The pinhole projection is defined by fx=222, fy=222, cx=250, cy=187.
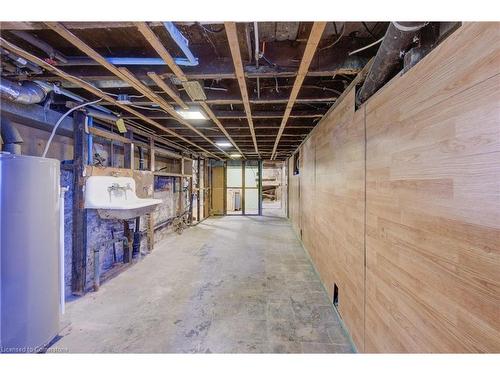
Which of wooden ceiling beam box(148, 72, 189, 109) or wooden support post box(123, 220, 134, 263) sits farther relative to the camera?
wooden support post box(123, 220, 134, 263)

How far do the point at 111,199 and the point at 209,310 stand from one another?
6.17 feet

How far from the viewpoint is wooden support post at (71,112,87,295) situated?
8.40ft

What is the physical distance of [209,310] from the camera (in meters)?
2.23

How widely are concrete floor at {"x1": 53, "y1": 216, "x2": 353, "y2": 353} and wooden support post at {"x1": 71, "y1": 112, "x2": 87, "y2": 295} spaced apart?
0.23 metres

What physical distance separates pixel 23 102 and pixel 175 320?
2.31m

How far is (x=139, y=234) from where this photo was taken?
3646mm

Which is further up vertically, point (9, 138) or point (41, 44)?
point (41, 44)

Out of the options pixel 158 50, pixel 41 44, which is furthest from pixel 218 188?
pixel 158 50

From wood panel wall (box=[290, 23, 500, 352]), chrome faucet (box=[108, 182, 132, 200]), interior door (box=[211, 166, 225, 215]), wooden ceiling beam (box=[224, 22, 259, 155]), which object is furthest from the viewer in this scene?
interior door (box=[211, 166, 225, 215])

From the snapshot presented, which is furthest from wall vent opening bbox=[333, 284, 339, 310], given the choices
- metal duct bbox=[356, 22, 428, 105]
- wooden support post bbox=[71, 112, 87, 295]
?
wooden support post bbox=[71, 112, 87, 295]

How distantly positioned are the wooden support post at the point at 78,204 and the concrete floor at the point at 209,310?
9.2 inches

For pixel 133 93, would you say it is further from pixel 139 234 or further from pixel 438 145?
pixel 438 145

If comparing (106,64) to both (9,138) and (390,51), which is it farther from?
(390,51)

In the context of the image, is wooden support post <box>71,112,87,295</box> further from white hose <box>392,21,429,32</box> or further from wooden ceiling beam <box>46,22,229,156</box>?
white hose <box>392,21,429,32</box>
